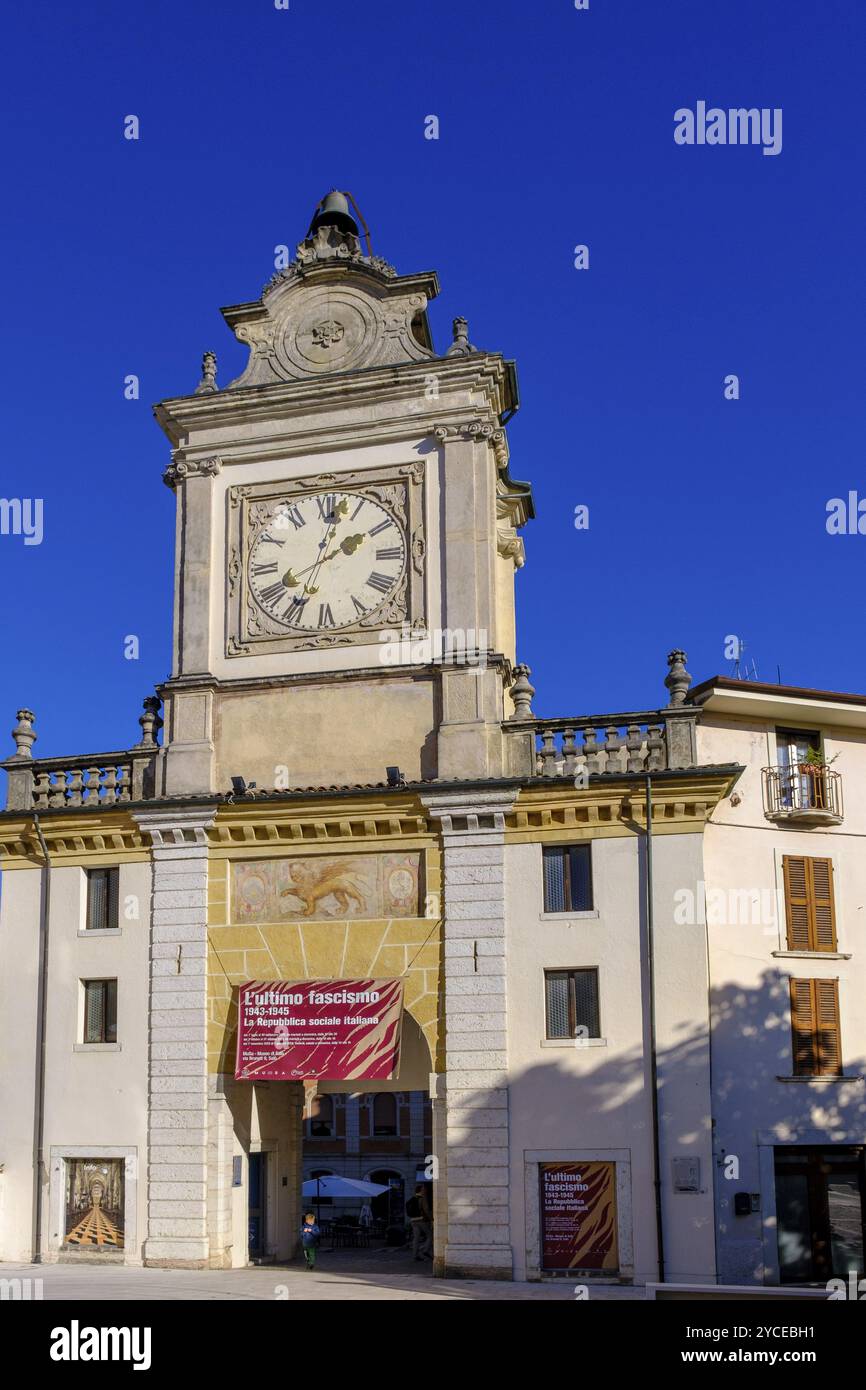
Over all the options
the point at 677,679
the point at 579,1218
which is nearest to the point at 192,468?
the point at 677,679

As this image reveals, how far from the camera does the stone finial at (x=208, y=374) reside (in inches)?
1314

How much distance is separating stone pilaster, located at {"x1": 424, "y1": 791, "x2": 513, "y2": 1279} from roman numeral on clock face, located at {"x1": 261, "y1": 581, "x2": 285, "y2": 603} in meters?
5.81

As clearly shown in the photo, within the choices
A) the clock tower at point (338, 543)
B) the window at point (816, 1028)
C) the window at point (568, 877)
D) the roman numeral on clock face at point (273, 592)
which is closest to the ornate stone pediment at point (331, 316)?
the clock tower at point (338, 543)

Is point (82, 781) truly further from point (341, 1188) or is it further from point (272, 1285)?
point (341, 1188)

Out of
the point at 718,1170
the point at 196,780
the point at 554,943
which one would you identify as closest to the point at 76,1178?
the point at 196,780

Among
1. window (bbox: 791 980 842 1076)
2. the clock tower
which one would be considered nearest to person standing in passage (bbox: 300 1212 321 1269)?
the clock tower

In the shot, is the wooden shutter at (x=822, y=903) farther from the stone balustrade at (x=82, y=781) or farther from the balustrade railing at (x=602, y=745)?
the stone balustrade at (x=82, y=781)

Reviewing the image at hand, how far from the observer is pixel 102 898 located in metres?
31.5

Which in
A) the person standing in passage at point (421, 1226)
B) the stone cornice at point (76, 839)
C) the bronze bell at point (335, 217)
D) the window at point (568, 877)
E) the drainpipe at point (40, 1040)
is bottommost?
the person standing in passage at point (421, 1226)

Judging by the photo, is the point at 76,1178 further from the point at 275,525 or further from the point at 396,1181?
the point at 396,1181

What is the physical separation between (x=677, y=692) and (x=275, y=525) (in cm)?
948

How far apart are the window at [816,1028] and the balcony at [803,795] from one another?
3.23 metres

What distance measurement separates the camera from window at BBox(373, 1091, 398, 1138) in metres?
66.2

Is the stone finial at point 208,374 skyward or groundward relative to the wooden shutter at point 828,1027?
skyward
